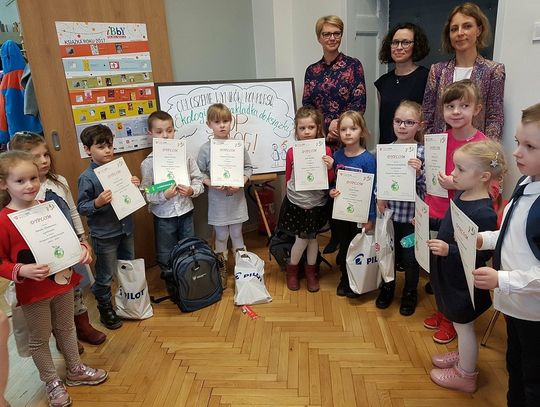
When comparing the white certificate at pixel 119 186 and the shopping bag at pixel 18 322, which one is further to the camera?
the white certificate at pixel 119 186

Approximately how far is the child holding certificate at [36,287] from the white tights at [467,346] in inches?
62.4

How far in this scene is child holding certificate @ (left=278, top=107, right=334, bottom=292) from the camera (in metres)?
2.37

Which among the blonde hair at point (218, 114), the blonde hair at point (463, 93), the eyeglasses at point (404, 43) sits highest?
the eyeglasses at point (404, 43)

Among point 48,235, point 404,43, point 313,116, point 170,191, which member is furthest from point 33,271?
point 404,43

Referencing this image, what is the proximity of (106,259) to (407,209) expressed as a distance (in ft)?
5.48

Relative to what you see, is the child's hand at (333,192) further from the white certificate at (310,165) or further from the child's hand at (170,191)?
the child's hand at (170,191)

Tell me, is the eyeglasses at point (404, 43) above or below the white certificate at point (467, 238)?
above

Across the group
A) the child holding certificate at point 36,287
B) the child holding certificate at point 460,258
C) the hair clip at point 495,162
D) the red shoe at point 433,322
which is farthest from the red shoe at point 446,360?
the child holding certificate at point 36,287

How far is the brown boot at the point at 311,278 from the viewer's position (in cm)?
Result: 260

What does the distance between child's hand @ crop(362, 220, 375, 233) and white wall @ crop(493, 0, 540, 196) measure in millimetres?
783

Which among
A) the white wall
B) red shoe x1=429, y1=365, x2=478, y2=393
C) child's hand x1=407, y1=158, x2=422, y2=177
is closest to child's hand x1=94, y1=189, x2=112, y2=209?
child's hand x1=407, y1=158, x2=422, y2=177

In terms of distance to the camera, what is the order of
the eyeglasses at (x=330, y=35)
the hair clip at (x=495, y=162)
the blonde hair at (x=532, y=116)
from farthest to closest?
the eyeglasses at (x=330, y=35) → the hair clip at (x=495, y=162) → the blonde hair at (x=532, y=116)

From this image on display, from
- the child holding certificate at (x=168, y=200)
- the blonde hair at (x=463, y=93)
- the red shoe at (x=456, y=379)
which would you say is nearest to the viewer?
the red shoe at (x=456, y=379)

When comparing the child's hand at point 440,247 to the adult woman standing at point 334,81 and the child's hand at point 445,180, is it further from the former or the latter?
the adult woman standing at point 334,81
